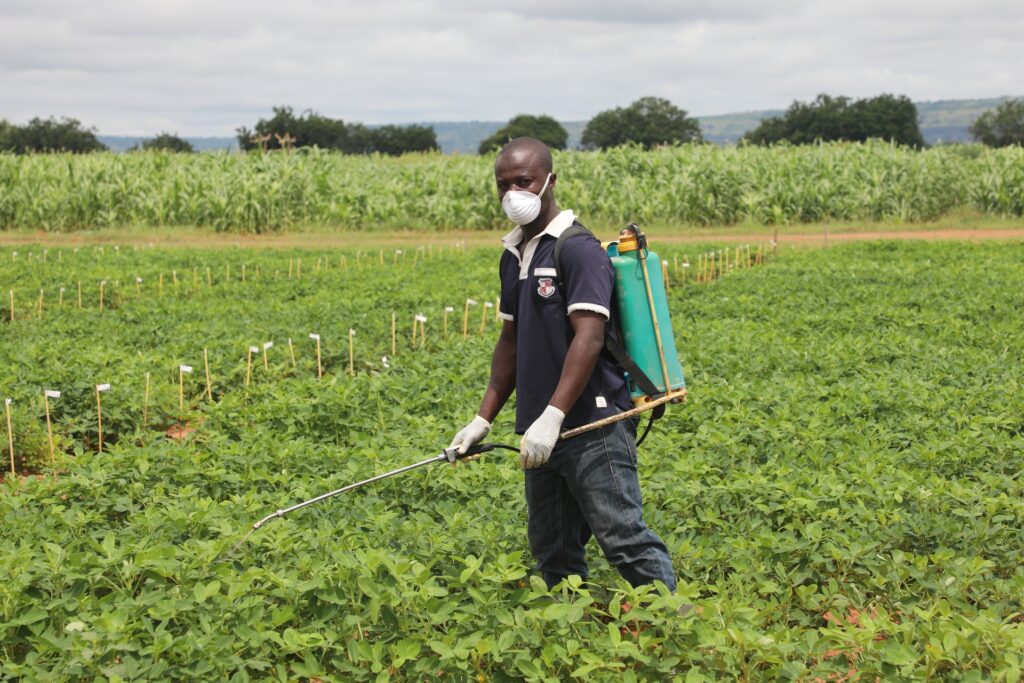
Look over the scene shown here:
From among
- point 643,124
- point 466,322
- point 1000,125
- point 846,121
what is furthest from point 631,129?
point 466,322

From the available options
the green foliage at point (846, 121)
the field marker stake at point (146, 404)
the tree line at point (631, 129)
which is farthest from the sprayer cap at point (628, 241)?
the green foliage at point (846, 121)

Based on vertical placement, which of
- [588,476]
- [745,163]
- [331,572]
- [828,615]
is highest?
[745,163]

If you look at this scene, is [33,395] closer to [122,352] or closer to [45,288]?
[122,352]

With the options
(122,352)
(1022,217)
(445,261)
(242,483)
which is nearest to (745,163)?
(1022,217)

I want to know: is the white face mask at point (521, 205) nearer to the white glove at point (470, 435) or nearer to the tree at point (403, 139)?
the white glove at point (470, 435)

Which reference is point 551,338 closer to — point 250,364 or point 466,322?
point 250,364

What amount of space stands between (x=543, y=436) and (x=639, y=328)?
61 cm

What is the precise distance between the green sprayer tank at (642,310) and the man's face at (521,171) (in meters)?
0.39

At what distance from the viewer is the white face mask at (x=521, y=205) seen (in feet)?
13.6

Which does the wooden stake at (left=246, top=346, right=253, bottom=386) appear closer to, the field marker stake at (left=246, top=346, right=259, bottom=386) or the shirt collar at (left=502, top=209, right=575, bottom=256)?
the field marker stake at (left=246, top=346, right=259, bottom=386)

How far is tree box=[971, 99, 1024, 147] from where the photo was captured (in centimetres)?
9581

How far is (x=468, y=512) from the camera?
5.57 meters

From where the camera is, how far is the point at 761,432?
712cm

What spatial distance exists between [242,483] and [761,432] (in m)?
3.36
